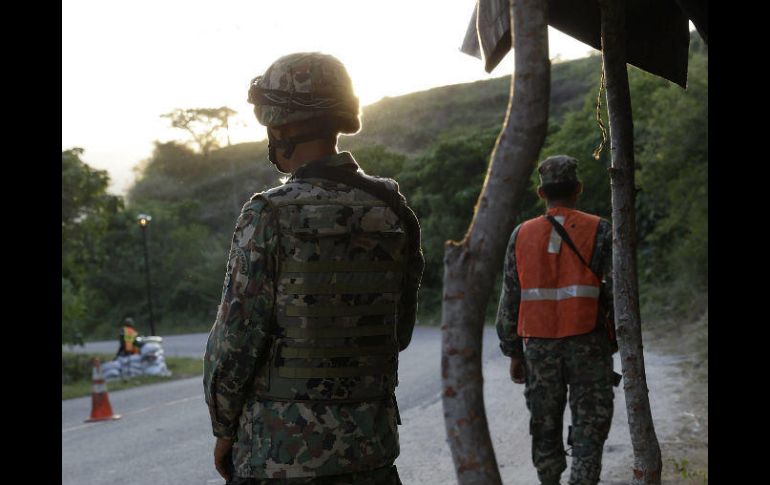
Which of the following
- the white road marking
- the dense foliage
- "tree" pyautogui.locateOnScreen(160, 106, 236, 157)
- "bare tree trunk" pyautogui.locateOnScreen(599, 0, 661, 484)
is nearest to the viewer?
"bare tree trunk" pyautogui.locateOnScreen(599, 0, 661, 484)

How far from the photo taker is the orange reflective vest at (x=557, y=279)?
15.8ft

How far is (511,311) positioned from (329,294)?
2.46m

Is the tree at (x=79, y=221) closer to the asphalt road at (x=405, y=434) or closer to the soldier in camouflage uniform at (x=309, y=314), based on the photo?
the asphalt road at (x=405, y=434)

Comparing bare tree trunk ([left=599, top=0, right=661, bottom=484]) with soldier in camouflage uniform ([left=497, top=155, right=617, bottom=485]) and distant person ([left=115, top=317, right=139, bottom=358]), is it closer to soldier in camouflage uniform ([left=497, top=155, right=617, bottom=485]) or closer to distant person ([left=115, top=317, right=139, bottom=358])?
soldier in camouflage uniform ([left=497, top=155, right=617, bottom=485])

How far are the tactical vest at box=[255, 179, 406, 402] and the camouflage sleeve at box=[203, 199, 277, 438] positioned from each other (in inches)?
1.3

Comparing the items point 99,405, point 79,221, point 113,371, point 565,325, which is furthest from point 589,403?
point 79,221

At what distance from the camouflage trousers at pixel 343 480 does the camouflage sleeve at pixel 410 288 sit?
390 millimetres

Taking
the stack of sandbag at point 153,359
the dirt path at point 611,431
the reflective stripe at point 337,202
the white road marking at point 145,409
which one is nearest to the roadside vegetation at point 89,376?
the stack of sandbag at point 153,359

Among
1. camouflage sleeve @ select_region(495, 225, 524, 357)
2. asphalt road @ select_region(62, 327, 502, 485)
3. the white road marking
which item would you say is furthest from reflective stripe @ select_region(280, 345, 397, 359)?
the white road marking

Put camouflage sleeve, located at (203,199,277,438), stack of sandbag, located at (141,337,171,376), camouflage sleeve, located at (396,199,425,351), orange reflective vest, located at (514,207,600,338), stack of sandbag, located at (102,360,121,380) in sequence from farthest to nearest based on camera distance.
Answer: stack of sandbag, located at (141,337,171,376) → stack of sandbag, located at (102,360,121,380) → orange reflective vest, located at (514,207,600,338) → camouflage sleeve, located at (396,199,425,351) → camouflage sleeve, located at (203,199,277,438)

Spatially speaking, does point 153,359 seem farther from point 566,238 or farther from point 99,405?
point 566,238

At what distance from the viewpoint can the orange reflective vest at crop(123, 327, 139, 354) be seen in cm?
1931
